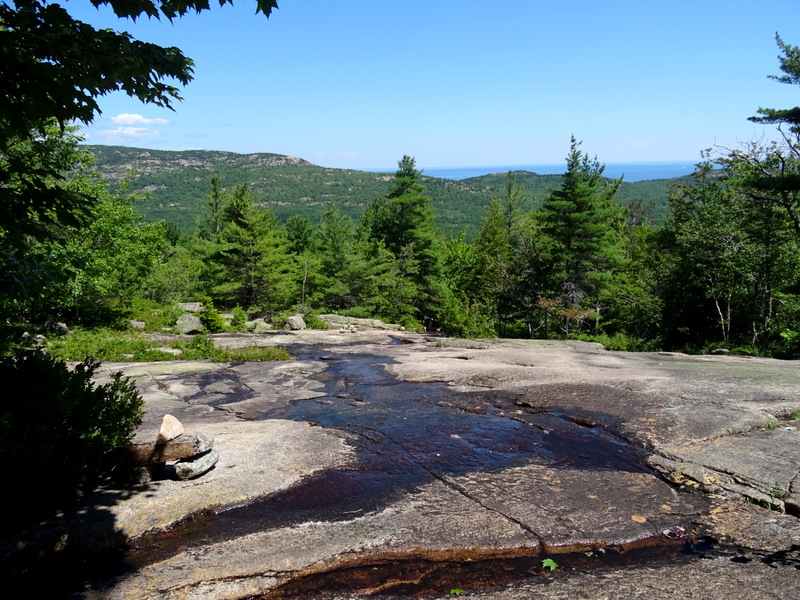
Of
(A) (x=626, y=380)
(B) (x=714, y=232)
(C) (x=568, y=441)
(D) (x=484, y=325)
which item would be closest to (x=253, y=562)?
(C) (x=568, y=441)

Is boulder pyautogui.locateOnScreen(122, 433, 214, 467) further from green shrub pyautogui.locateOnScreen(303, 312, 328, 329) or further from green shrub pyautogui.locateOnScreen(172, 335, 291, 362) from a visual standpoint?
green shrub pyautogui.locateOnScreen(303, 312, 328, 329)

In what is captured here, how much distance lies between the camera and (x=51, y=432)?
5.29 meters

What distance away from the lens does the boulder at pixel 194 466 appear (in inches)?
261

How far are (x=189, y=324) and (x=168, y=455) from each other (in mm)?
18314

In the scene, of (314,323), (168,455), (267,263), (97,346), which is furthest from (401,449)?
(267,263)

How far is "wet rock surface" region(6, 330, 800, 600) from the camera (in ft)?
16.0

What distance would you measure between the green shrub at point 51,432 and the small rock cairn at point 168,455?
27 centimetres

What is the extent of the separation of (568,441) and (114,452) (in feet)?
24.0

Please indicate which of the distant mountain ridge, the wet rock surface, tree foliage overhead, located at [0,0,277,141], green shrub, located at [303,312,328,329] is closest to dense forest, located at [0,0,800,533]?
tree foliage overhead, located at [0,0,277,141]

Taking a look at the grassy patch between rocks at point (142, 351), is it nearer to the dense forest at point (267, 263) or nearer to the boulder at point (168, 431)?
the dense forest at point (267, 263)

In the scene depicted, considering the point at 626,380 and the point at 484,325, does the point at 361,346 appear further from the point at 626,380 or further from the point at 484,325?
the point at 484,325

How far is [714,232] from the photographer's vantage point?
24141 mm

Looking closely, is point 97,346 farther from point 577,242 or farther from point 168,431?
point 577,242

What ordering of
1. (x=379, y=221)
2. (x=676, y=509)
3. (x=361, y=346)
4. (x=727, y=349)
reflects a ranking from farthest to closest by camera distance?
(x=379, y=221)
(x=727, y=349)
(x=361, y=346)
(x=676, y=509)
